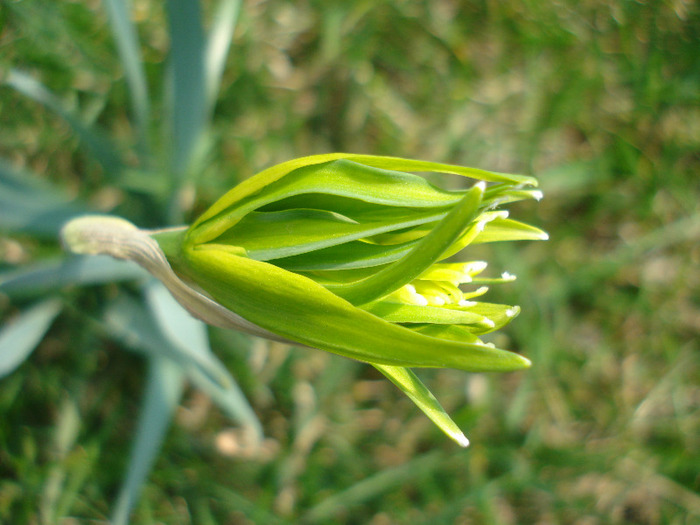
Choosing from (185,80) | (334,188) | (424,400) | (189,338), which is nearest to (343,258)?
(334,188)

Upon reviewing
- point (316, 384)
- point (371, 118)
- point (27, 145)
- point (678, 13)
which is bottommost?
point (316, 384)

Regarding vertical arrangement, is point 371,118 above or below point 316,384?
above

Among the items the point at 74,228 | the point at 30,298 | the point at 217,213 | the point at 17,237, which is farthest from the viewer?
the point at 17,237

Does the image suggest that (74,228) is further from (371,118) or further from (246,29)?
(371,118)

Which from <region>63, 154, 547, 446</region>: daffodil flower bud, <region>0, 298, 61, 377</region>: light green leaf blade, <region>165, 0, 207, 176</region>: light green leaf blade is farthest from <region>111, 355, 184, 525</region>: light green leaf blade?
<region>63, 154, 547, 446</region>: daffodil flower bud

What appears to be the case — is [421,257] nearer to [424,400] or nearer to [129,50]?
[424,400]

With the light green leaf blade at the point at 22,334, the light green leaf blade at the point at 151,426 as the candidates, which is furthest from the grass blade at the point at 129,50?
the light green leaf blade at the point at 151,426

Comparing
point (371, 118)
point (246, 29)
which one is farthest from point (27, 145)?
point (371, 118)
